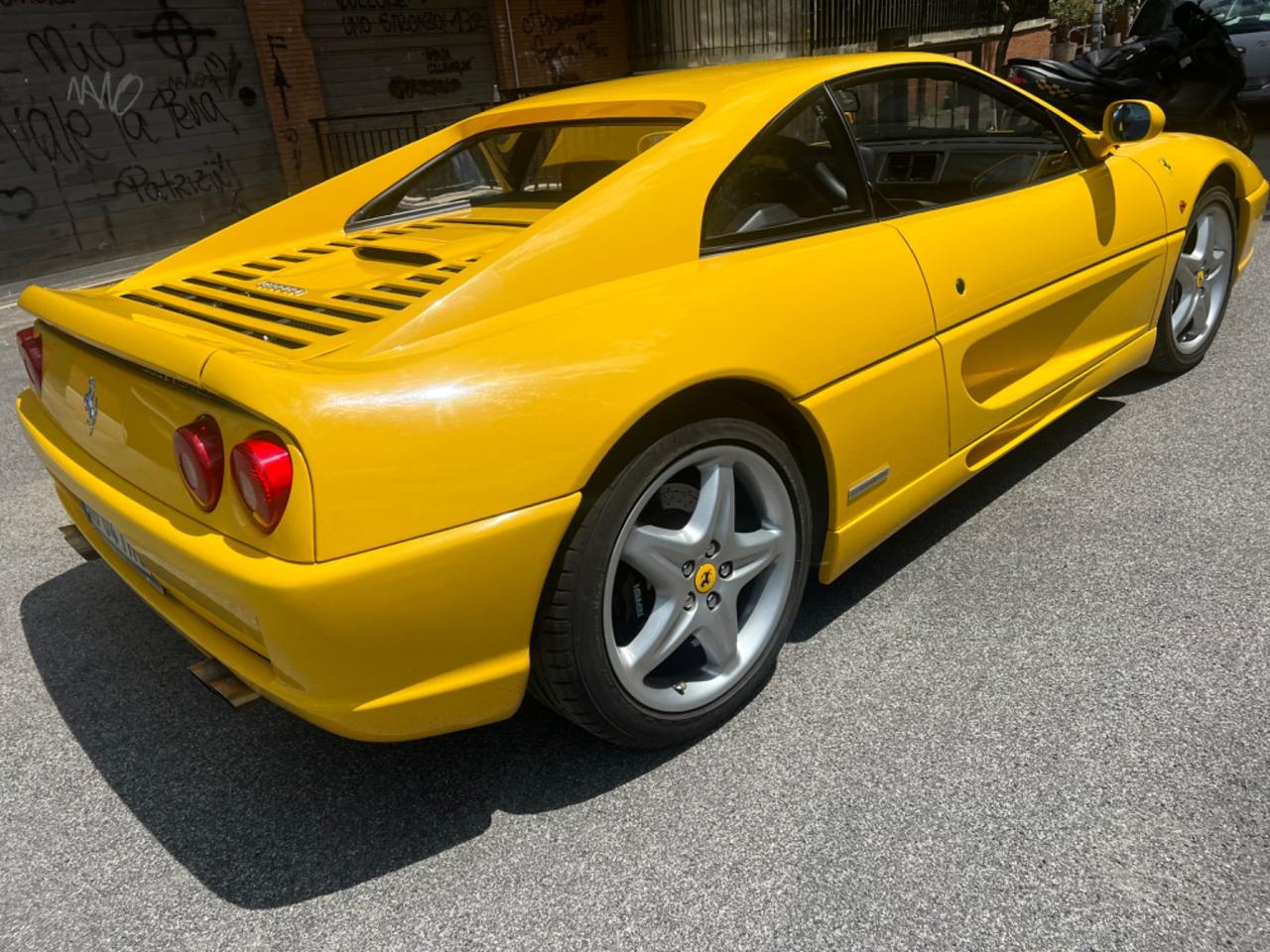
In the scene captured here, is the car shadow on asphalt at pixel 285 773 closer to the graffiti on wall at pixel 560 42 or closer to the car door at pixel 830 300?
the car door at pixel 830 300

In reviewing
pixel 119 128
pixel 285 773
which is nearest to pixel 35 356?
pixel 285 773

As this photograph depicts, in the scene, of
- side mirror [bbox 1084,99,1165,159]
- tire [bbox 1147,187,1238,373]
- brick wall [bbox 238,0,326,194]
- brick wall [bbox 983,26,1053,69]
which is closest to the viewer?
side mirror [bbox 1084,99,1165,159]

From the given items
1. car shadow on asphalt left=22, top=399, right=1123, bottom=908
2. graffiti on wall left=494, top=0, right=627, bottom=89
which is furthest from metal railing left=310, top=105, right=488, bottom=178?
car shadow on asphalt left=22, top=399, right=1123, bottom=908

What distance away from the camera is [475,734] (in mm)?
2373

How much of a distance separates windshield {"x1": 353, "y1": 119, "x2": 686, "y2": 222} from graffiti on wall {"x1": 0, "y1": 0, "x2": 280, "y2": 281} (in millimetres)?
8240

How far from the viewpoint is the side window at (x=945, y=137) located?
3.01 metres

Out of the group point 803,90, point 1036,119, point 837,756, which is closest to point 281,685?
point 837,756

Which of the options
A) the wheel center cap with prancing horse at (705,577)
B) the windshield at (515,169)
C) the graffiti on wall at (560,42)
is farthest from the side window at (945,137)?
the graffiti on wall at (560,42)

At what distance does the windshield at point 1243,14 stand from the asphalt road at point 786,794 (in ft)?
37.2

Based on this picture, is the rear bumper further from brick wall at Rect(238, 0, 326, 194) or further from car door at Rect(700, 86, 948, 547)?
brick wall at Rect(238, 0, 326, 194)

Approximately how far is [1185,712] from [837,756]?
0.83m

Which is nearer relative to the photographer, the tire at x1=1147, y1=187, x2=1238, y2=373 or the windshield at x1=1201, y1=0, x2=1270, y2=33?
the tire at x1=1147, y1=187, x2=1238, y2=373

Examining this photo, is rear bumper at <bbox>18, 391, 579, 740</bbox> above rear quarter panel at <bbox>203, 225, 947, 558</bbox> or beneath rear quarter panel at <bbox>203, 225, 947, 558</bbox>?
beneath

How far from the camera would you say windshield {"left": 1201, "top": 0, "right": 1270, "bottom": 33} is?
37.3 ft
